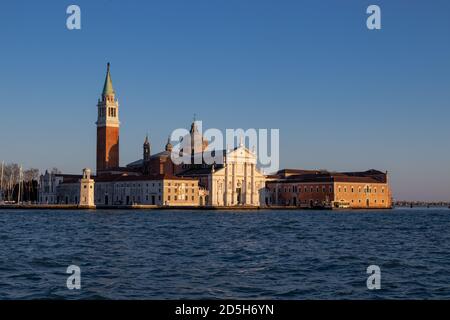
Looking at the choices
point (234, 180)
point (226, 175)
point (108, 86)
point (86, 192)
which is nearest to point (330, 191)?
point (234, 180)

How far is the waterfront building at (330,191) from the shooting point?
7519cm

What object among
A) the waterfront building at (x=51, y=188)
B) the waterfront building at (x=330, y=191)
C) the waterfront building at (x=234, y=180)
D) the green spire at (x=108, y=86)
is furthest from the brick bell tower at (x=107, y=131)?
the waterfront building at (x=330, y=191)

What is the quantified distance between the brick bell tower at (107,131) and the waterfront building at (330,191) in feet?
64.0

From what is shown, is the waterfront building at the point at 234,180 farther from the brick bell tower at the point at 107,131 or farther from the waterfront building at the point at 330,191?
the brick bell tower at the point at 107,131

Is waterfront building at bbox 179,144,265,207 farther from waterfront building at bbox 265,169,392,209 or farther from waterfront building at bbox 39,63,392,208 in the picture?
waterfront building at bbox 265,169,392,209

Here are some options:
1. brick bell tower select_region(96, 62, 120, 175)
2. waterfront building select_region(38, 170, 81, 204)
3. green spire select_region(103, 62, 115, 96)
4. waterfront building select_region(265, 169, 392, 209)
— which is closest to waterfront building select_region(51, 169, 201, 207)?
waterfront building select_region(38, 170, 81, 204)

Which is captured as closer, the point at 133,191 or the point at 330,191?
the point at 133,191

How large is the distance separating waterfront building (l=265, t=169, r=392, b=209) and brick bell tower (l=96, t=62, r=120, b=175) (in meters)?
19.5

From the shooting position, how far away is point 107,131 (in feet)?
263

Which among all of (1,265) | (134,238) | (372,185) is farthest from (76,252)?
(372,185)

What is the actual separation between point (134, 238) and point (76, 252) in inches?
212

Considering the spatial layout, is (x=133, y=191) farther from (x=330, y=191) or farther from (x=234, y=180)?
(x=330, y=191)

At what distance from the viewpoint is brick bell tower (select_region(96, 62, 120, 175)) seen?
80.3m

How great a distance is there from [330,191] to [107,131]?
27.7 meters
